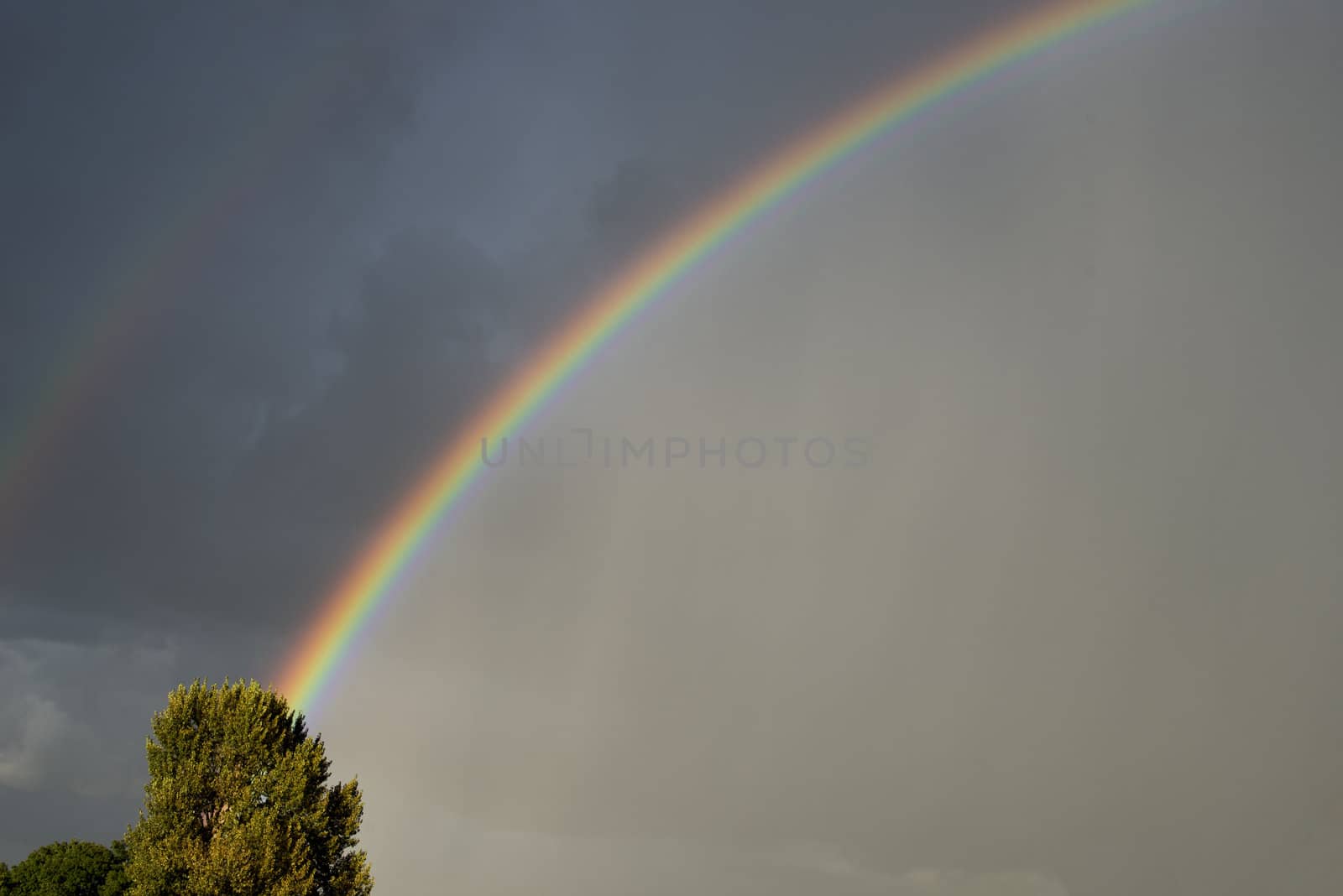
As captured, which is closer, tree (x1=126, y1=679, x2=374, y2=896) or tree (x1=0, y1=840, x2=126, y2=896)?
tree (x1=126, y1=679, x2=374, y2=896)

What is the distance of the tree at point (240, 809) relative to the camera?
50.4 m

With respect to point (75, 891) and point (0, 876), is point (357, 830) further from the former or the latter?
point (0, 876)

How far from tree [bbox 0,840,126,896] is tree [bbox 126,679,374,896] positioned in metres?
22.5

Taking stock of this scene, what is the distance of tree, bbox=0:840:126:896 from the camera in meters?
69.9

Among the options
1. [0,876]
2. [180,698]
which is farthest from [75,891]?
[180,698]

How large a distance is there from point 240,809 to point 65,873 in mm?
28424

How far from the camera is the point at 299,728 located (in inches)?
2274

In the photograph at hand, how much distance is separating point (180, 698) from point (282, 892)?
11.6 m

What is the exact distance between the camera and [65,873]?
70.8m

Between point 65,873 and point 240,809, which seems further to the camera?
point 65,873

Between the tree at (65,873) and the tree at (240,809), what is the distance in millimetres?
22471

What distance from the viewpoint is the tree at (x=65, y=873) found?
69.9 meters

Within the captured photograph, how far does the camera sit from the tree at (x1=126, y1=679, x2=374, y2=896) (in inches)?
1983

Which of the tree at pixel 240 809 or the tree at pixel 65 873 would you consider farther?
the tree at pixel 65 873
